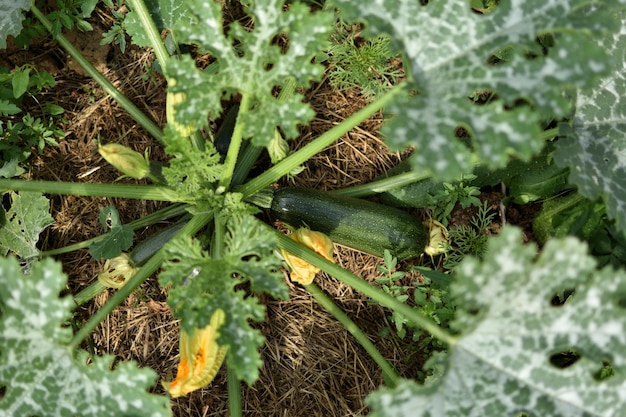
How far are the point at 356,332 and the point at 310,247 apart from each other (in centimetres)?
42

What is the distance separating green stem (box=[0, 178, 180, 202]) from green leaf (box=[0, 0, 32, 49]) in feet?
2.18

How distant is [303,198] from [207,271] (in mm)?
938

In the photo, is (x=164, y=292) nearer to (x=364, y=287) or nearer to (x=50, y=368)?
(x=50, y=368)

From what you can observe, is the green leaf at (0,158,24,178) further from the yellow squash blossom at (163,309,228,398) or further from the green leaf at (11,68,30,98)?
the yellow squash blossom at (163,309,228,398)

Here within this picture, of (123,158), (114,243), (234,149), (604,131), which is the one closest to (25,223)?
(114,243)

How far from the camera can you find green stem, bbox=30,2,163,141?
295 cm

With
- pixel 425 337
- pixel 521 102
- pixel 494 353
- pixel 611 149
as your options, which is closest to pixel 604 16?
pixel 611 149

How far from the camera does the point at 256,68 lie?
2.01 m

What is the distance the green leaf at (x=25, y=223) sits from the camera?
2.95m

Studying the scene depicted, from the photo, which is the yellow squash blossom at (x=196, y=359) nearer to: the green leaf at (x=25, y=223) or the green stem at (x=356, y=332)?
the green stem at (x=356, y=332)

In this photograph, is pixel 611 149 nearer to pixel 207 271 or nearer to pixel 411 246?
pixel 411 246

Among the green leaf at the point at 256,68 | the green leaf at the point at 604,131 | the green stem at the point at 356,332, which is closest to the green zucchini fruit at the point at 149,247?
the green stem at the point at 356,332

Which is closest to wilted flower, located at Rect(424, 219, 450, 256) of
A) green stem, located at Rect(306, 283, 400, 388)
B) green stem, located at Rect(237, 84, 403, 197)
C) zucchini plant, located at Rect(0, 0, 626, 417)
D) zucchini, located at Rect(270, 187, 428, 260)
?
zucchini, located at Rect(270, 187, 428, 260)

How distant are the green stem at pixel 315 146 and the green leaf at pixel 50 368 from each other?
0.88 m
